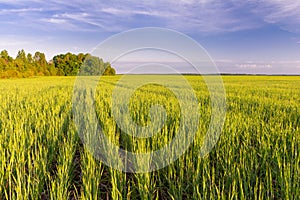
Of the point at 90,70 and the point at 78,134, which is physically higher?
the point at 90,70

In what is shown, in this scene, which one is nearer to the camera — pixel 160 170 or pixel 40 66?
pixel 160 170

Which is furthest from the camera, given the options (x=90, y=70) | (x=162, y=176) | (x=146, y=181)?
(x=90, y=70)

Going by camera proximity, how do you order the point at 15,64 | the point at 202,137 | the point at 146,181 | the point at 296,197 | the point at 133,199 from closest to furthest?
the point at 296,197 < the point at 146,181 < the point at 133,199 < the point at 202,137 < the point at 15,64

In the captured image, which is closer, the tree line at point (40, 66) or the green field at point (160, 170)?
the green field at point (160, 170)

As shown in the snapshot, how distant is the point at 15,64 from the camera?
42.6 m

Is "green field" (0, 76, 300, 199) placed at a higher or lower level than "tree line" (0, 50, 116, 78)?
lower

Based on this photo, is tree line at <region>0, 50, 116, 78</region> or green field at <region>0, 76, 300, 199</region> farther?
tree line at <region>0, 50, 116, 78</region>

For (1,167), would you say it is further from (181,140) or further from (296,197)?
(296,197)

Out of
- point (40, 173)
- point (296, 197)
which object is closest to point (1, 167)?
point (40, 173)

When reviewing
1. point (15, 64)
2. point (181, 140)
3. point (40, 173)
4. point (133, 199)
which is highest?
point (15, 64)

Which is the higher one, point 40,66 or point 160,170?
point 40,66

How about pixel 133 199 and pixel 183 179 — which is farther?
pixel 183 179

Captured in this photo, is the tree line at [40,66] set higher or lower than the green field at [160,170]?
higher

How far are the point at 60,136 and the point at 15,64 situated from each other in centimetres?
4589
